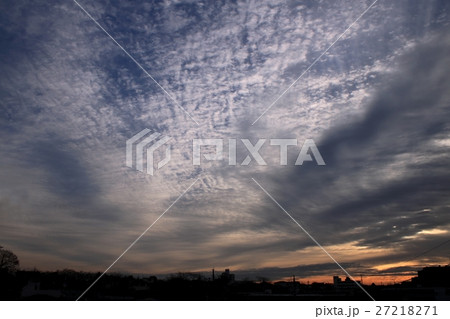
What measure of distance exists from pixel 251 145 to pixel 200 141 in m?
2.43

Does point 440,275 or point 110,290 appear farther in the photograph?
point 440,275
